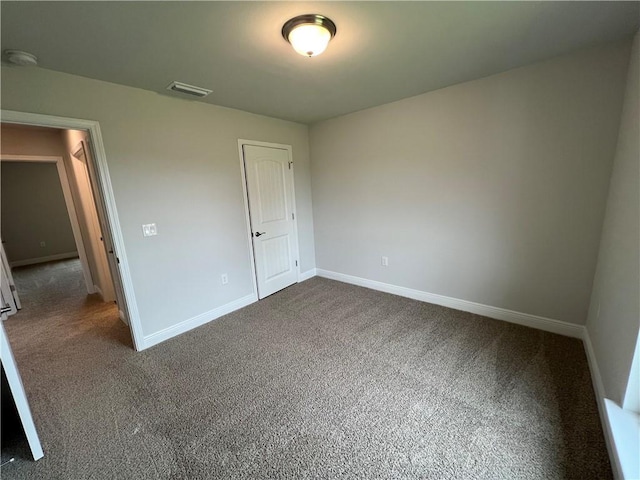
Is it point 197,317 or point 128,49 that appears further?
point 197,317

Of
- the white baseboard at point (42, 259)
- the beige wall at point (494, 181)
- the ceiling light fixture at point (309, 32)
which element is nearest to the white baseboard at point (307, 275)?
the beige wall at point (494, 181)

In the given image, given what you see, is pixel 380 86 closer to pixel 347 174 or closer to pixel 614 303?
pixel 347 174

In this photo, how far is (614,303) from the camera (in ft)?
5.44

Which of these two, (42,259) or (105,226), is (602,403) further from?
(42,259)

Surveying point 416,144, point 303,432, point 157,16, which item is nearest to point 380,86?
point 416,144

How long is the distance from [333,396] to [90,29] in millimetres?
2737

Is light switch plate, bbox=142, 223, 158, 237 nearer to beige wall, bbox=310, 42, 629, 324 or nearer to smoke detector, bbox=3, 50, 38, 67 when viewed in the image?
smoke detector, bbox=3, 50, 38, 67

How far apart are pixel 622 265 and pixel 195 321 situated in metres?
3.58

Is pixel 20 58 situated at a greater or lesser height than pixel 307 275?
greater

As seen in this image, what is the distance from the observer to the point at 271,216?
3625 mm

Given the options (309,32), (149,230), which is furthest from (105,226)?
(309,32)

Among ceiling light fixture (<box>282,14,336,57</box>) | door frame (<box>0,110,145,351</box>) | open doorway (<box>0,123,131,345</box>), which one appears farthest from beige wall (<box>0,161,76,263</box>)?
ceiling light fixture (<box>282,14,336,57</box>)

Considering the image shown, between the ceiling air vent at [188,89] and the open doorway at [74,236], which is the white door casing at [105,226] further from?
the ceiling air vent at [188,89]

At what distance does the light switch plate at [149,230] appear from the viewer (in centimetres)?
250
